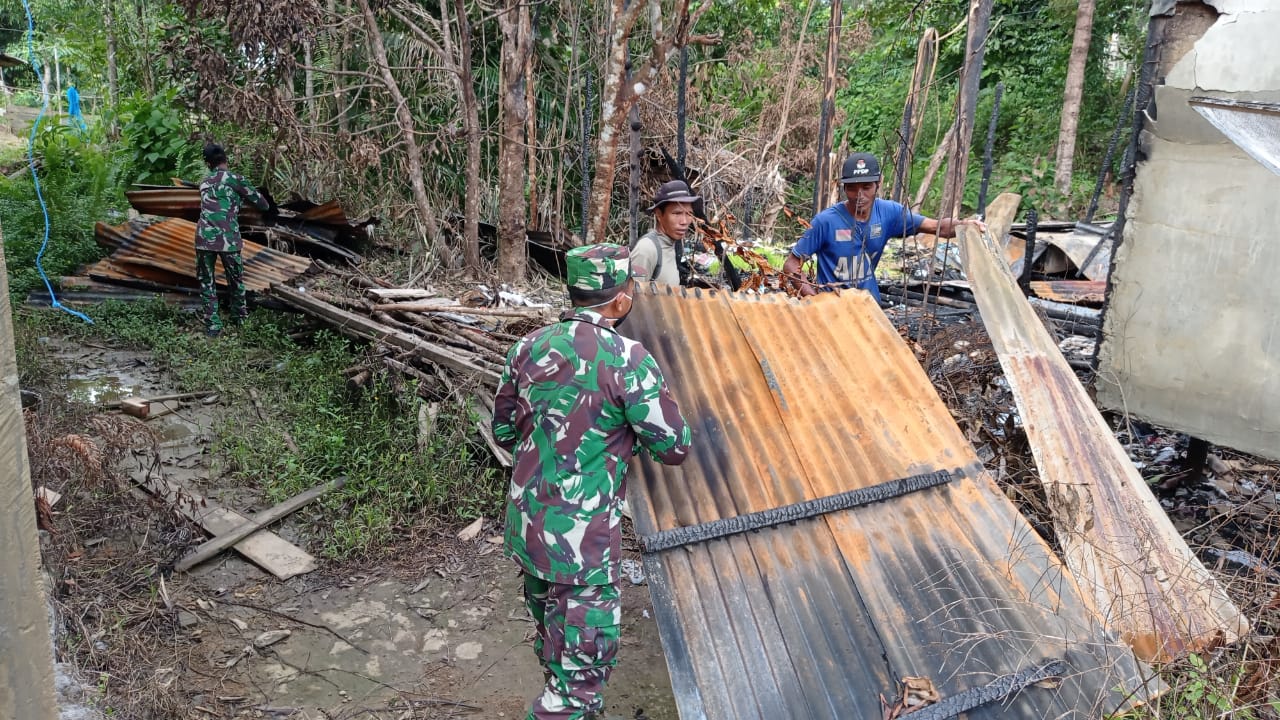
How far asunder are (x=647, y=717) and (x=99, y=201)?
1067 cm

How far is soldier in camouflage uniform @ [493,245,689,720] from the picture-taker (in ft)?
8.73

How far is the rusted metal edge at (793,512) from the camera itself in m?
2.69

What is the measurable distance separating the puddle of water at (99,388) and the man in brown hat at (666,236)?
15.0 ft

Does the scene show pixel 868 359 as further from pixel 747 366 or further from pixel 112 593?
pixel 112 593

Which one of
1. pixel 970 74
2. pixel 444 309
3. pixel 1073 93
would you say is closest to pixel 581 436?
pixel 970 74

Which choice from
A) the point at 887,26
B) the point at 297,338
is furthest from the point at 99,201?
the point at 887,26

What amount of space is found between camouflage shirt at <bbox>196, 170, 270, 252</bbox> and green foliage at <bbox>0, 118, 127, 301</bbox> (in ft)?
7.08

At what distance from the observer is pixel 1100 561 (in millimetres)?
2766

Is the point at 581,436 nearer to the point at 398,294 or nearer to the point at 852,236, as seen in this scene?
the point at 852,236

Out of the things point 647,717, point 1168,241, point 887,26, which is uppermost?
point 887,26

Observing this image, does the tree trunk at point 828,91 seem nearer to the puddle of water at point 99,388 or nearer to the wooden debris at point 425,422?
the wooden debris at point 425,422

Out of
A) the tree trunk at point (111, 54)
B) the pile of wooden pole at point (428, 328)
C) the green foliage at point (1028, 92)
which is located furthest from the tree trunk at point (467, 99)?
the tree trunk at point (111, 54)

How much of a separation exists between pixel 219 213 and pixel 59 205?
421 centimetres

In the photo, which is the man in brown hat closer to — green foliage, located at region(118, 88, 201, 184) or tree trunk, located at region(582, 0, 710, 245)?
tree trunk, located at region(582, 0, 710, 245)
